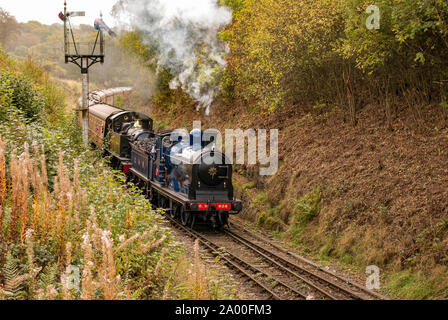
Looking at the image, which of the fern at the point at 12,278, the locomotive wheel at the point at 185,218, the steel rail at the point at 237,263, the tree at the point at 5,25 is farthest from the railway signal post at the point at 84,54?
the tree at the point at 5,25

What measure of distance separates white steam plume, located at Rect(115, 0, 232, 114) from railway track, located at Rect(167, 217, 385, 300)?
14.2 metres

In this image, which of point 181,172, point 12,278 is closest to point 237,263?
point 181,172

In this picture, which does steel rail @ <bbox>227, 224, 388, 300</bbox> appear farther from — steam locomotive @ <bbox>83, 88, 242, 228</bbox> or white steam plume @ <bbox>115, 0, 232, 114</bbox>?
white steam plume @ <bbox>115, 0, 232, 114</bbox>

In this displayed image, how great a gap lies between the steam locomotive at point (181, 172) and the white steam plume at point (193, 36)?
675 centimetres

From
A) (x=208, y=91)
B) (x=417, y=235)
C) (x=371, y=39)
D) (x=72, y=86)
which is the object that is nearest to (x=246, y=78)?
(x=208, y=91)

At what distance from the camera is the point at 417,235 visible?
11.0m

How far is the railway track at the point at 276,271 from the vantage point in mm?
9828

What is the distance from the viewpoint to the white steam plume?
26594mm

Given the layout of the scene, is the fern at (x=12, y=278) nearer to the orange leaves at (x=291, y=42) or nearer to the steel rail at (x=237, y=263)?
the steel rail at (x=237, y=263)

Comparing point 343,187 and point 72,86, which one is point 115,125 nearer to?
point 343,187

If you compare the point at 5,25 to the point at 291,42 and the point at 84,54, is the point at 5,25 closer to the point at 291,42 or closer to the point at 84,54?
the point at 84,54

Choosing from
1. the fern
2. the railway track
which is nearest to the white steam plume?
the railway track

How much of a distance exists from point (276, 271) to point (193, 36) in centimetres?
1968
